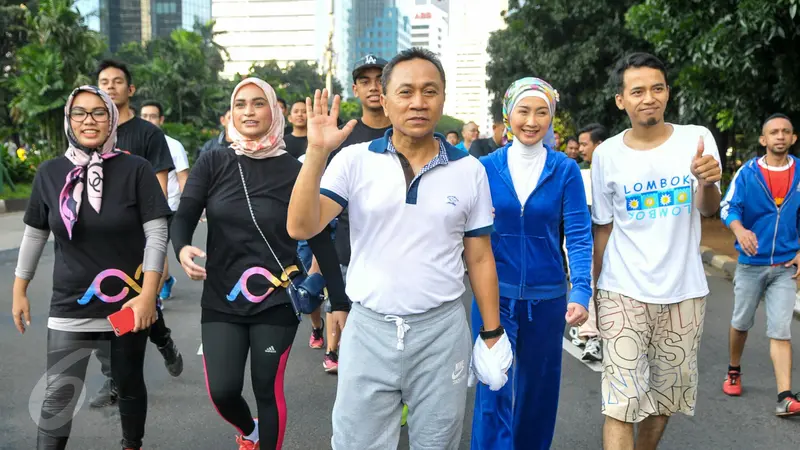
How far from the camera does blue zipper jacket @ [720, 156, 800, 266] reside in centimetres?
485

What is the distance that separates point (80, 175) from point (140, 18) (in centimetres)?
9698

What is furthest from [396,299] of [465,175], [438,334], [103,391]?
[103,391]

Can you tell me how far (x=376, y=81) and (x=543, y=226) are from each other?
67.4 inches

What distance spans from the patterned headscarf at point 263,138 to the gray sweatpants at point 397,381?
1.25m

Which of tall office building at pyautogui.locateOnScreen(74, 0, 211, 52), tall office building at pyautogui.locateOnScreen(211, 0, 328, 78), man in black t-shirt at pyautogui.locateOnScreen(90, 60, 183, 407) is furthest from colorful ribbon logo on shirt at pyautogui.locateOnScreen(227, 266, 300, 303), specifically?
tall office building at pyautogui.locateOnScreen(211, 0, 328, 78)

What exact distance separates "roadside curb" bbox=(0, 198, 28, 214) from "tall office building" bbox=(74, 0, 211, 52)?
2536 inches

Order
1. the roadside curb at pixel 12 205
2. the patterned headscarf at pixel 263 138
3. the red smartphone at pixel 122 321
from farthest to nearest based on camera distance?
the roadside curb at pixel 12 205 → the patterned headscarf at pixel 263 138 → the red smartphone at pixel 122 321

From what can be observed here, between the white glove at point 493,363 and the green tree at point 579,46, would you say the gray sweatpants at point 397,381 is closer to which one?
the white glove at point 493,363

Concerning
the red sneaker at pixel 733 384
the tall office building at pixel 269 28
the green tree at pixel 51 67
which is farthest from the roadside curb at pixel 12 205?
the tall office building at pixel 269 28

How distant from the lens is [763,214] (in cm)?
498

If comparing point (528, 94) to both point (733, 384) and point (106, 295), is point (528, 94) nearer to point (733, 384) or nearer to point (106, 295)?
point (106, 295)

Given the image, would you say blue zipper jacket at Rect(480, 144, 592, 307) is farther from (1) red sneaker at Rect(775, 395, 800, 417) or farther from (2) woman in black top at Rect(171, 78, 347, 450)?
(1) red sneaker at Rect(775, 395, 800, 417)

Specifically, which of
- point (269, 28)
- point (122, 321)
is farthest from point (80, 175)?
point (269, 28)

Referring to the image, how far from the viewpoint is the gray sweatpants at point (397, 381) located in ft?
8.17
